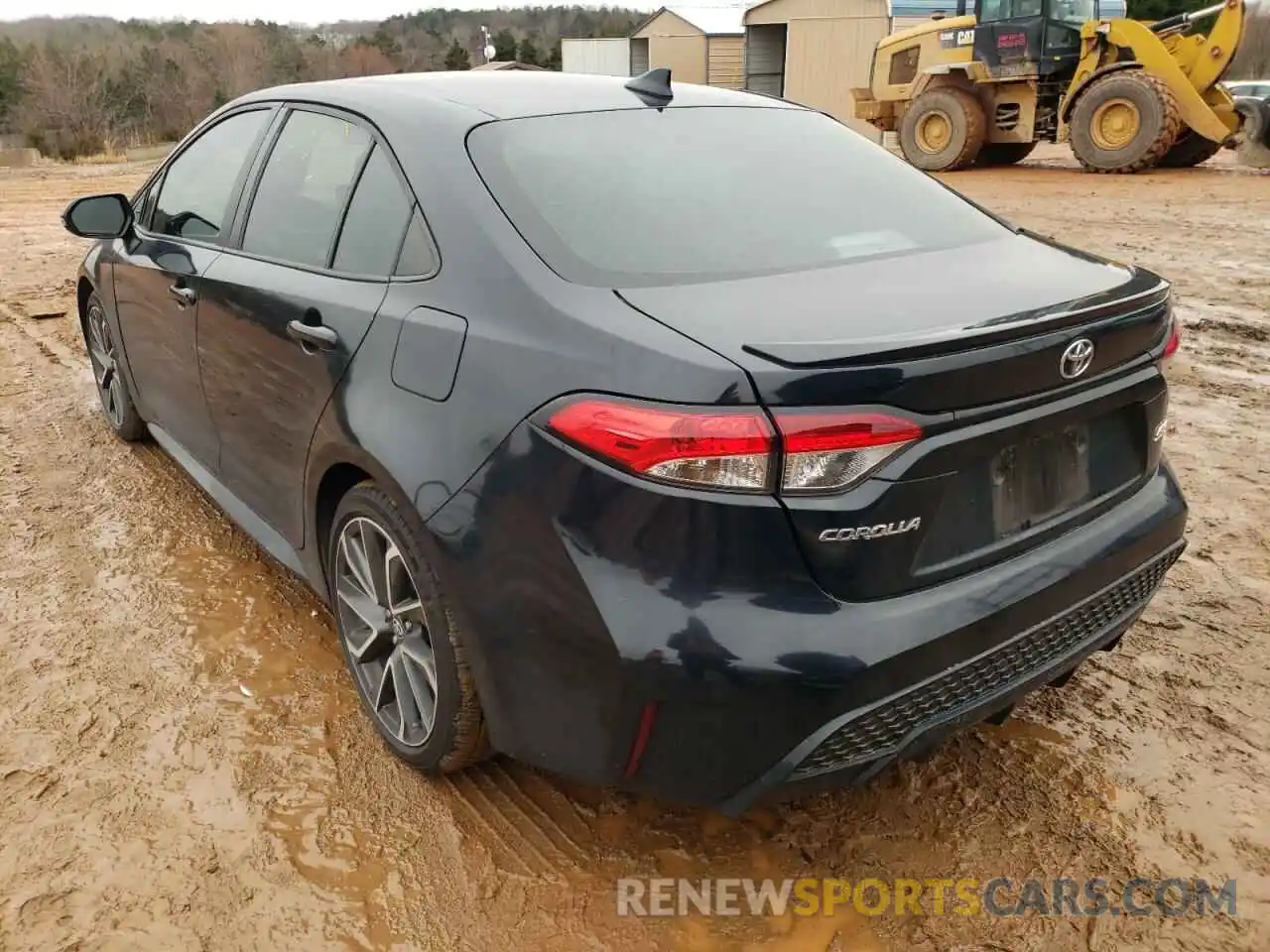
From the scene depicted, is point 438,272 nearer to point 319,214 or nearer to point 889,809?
point 319,214

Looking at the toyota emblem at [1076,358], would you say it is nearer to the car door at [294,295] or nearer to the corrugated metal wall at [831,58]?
the car door at [294,295]

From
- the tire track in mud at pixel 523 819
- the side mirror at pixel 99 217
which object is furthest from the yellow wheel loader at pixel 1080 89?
the tire track in mud at pixel 523 819

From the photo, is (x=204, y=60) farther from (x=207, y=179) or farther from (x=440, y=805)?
(x=440, y=805)

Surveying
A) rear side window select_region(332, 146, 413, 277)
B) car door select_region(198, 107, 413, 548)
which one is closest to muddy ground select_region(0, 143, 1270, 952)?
car door select_region(198, 107, 413, 548)

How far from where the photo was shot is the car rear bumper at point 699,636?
1742mm

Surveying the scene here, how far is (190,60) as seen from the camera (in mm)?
64625

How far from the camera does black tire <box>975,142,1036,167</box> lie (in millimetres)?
17217

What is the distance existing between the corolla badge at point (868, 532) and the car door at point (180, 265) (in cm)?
226

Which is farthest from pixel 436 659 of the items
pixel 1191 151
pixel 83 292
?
pixel 1191 151

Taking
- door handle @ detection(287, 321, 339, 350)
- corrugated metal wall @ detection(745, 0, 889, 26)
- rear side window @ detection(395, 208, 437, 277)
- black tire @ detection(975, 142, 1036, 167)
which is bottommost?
black tire @ detection(975, 142, 1036, 167)

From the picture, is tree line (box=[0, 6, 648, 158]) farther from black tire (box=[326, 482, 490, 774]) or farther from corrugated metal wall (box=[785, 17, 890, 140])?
black tire (box=[326, 482, 490, 774])

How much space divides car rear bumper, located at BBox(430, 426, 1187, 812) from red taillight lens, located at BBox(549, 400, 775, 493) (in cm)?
3

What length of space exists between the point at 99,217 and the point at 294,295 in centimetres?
170

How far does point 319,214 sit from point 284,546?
948mm
